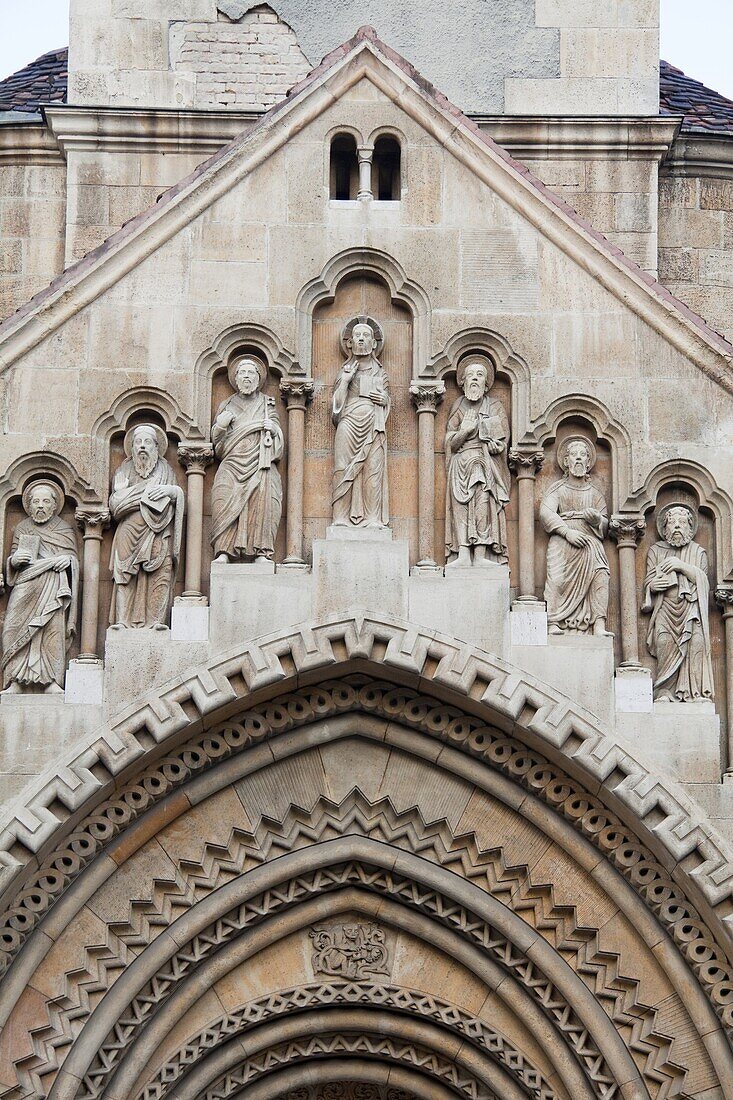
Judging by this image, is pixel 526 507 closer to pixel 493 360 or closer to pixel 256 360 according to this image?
pixel 493 360

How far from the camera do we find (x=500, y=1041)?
16.8 m

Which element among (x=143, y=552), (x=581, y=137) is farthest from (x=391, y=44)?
(x=143, y=552)

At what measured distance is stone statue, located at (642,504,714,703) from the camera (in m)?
16.6

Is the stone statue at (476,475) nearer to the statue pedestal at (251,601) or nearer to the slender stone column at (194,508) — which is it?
the statue pedestal at (251,601)

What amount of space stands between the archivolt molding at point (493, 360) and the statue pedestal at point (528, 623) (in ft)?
3.98

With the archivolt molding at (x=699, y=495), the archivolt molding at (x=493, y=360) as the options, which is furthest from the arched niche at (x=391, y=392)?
the archivolt molding at (x=699, y=495)

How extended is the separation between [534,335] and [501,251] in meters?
0.63

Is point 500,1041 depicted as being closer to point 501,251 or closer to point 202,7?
point 501,251

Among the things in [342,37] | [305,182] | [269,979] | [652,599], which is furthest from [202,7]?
[269,979]

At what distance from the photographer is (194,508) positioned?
16.9 m

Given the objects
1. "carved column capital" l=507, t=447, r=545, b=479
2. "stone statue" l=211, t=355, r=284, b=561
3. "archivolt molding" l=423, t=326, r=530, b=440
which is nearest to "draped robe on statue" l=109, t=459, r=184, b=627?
"stone statue" l=211, t=355, r=284, b=561

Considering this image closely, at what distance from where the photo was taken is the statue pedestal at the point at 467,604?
16609mm

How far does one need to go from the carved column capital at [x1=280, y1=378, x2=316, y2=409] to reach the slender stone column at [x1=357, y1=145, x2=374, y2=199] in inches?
55.1

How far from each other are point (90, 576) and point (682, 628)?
3851 millimetres
